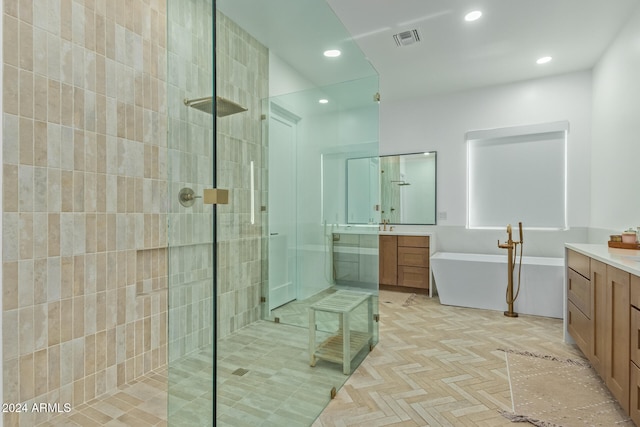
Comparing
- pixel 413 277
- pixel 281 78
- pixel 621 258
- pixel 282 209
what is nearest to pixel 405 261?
pixel 413 277

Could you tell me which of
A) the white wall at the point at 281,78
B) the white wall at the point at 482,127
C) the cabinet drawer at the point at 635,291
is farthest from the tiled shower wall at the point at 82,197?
the white wall at the point at 482,127

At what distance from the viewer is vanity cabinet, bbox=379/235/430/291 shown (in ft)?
14.5

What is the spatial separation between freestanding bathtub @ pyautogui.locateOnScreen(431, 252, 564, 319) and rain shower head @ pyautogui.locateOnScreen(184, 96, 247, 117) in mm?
3316

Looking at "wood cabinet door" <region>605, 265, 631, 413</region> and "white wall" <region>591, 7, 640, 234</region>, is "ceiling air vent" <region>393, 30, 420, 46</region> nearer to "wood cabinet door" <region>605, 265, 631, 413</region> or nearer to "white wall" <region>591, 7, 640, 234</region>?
"white wall" <region>591, 7, 640, 234</region>

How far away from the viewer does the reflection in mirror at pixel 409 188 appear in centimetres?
479

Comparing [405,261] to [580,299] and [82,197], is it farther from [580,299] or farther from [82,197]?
[82,197]

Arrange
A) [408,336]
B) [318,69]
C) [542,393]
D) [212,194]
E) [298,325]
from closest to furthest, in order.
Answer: [212,194]
[298,325]
[542,393]
[318,69]
[408,336]

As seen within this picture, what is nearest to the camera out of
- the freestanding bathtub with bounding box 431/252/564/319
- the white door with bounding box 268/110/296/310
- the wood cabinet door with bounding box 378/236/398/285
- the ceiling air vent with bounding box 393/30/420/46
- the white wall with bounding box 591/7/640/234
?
the white door with bounding box 268/110/296/310

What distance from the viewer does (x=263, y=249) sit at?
5.35ft

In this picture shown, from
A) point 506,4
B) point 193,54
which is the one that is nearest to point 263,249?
point 193,54

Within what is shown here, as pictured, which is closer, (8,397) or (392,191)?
(8,397)

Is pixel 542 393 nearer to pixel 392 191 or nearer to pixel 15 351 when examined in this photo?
pixel 15 351

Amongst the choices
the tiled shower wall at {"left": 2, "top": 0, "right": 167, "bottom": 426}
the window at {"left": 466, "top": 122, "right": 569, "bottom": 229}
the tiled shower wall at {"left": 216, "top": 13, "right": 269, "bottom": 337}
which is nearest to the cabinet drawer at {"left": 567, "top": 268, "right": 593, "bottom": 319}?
the window at {"left": 466, "top": 122, "right": 569, "bottom": 229}

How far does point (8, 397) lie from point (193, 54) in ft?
5.89
